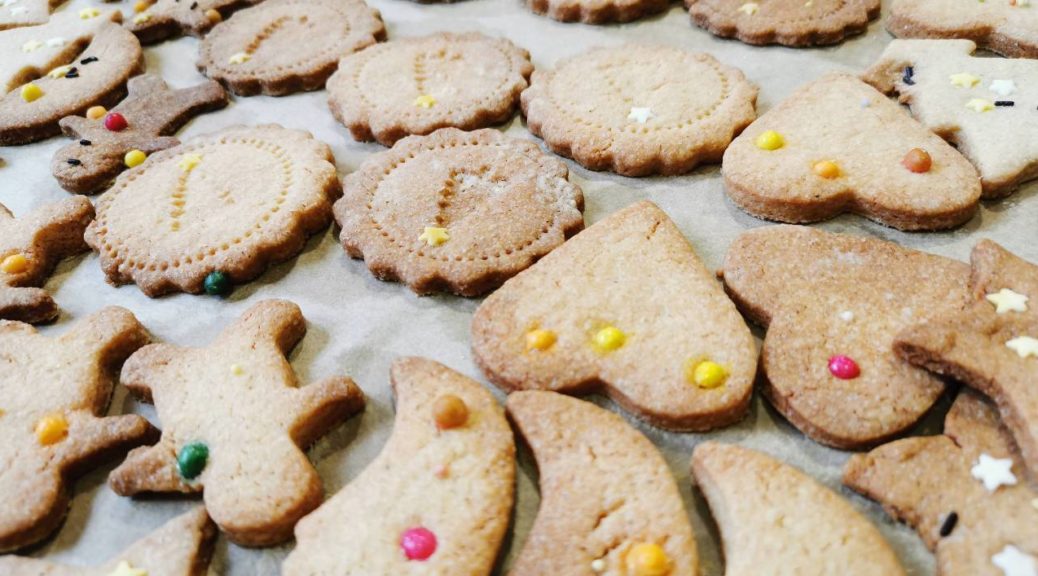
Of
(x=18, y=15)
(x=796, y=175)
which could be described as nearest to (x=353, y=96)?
(x=796, y=175)

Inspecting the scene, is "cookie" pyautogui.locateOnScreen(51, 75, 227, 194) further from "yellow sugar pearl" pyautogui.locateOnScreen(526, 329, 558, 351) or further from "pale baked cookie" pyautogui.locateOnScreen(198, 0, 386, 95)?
"yellow sugar pearl" pyautogui.locateOnScreen(526, 329, 558, 351)

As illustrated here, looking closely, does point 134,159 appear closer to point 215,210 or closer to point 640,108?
point 215,210

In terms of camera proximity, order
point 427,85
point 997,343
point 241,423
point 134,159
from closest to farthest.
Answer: point 997,343, point 241,423, point 134,159, point 427,85

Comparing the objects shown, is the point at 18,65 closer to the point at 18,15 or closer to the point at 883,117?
the point at 18,15

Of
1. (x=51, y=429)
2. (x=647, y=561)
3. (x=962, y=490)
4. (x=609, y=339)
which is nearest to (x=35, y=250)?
(x=51, y=429)

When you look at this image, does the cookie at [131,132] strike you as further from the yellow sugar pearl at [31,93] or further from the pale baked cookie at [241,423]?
the pale baked cookie at [241,423]

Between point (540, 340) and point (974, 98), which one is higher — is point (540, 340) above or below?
below

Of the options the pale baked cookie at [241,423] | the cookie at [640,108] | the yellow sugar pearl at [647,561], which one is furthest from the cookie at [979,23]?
the pale baked cookie at [241,423]
